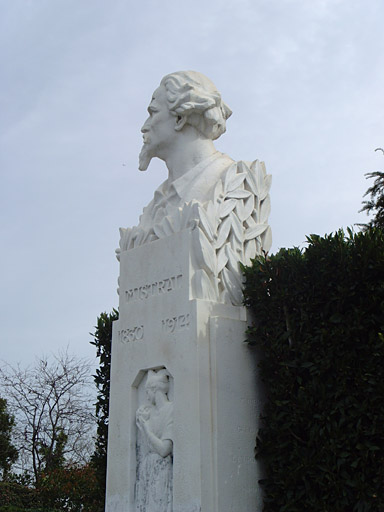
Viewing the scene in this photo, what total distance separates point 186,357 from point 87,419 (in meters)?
13.3

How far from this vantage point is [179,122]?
7867 mm

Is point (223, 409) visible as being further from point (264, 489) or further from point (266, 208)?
point (266, 208)

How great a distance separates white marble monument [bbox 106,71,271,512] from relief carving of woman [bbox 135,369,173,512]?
0.01m

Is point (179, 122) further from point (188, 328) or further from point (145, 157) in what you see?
point (188, 328)

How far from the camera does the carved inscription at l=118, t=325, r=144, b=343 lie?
7.26 meters

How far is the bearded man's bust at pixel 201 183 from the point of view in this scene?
23.5ft

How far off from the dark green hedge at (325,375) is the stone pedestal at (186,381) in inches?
8.8

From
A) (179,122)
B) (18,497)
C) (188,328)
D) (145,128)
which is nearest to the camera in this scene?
(188,328)

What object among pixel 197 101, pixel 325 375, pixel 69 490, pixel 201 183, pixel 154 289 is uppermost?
pixel 197 101

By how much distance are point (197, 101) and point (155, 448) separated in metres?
3.75

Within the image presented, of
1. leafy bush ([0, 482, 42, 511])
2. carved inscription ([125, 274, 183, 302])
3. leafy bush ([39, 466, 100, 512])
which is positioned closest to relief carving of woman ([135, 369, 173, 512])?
carved inscription ([125, 274, 183, 302])

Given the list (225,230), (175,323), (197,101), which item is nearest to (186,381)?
(175,323)

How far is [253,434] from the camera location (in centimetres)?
663

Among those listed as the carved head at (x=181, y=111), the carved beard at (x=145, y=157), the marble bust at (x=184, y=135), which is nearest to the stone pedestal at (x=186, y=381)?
the marble bust at (x=184, y=135)
